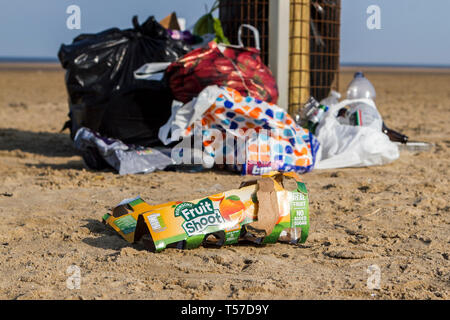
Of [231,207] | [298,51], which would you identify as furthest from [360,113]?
[231,207]

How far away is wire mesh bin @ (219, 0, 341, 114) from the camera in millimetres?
4930

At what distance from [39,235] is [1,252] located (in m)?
0.24

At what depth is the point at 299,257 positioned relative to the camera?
2203 millimetres

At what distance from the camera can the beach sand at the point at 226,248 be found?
1.87m

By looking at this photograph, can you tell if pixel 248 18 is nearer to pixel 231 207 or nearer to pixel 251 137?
pixel 251 137

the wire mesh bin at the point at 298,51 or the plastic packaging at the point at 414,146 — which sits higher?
the wire mesh bin at the point at 298,51

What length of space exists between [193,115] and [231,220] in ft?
5.69

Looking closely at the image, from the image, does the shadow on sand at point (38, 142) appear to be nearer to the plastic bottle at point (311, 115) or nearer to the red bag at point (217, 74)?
the red bag at point (217, 74)

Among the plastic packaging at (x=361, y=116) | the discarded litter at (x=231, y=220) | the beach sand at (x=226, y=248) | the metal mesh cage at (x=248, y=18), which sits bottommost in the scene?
the beach sand at (x=226, y=248)

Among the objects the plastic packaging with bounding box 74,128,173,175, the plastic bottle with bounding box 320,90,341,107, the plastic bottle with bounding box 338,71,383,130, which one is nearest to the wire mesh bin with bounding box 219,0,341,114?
the plastic bottle with bounding box 320,90,341,107

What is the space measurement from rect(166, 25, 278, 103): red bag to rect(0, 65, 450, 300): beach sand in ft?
2.28

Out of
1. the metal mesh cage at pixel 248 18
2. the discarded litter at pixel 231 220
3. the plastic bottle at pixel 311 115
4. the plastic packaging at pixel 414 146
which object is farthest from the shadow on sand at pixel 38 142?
the plastic packaging at pixel 414 146
